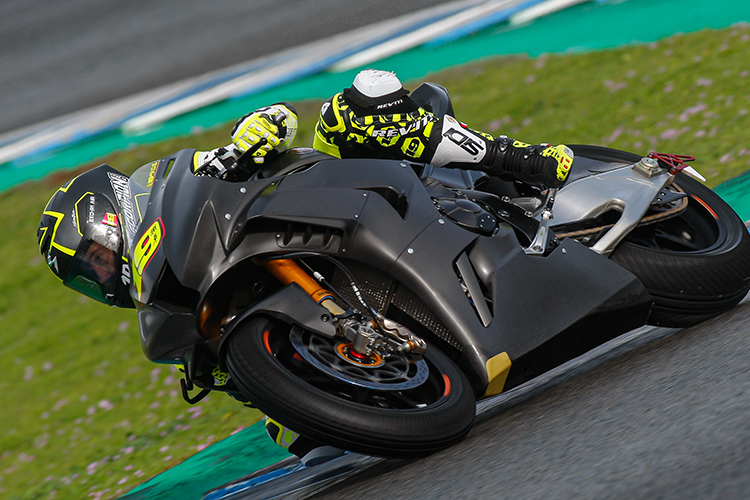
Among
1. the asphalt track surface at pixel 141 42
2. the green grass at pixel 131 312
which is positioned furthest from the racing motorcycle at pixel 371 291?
the asphalt track surface at pixel 141 42

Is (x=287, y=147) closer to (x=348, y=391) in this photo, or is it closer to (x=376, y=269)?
(x=376, y=269)

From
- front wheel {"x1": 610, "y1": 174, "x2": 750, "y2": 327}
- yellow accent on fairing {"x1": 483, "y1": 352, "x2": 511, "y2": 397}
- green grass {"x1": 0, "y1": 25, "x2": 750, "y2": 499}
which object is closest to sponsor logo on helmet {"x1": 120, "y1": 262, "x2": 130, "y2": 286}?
yellow accent on fairing {"x1": 483, "y1": 352, "x2": 511, "y2": 397}

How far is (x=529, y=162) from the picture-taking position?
3.41m

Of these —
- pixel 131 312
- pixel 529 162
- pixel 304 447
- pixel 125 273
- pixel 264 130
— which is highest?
pixel 264 130

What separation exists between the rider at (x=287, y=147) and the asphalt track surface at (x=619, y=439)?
0.61 metres

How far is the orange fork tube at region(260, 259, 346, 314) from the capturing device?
2.59m

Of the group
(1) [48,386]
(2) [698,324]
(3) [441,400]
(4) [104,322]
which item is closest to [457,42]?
(4) [104,322]

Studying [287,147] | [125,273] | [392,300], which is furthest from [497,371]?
[125,273]

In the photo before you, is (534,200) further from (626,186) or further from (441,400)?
(441,400)

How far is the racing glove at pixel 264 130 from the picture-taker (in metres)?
2.90

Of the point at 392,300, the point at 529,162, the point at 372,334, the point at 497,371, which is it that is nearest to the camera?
the point at 372,334

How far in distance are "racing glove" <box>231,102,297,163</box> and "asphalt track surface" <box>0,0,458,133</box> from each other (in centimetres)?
687

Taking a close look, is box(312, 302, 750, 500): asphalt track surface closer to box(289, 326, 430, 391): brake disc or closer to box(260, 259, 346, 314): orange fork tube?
box(289, 326, 430, 391): brake disc

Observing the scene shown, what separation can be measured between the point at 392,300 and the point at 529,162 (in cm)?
101
